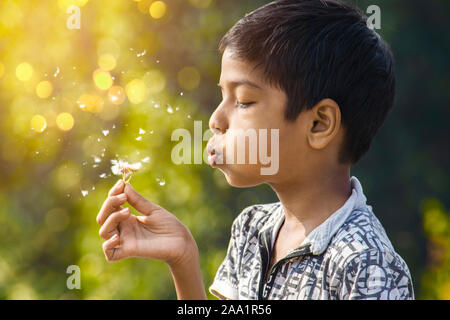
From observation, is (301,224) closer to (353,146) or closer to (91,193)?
(353,146)

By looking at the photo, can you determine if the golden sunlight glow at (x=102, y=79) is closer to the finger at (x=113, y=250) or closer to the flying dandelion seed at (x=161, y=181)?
the flying dandelion seed at (x=161, y=181)

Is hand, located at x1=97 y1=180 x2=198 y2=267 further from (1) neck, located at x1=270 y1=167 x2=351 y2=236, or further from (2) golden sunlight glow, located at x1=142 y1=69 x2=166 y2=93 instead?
(2) golden sunlight glow, located at x1=142 y1=69 x2=166 y2=93

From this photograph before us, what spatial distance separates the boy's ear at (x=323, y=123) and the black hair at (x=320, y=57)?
15 millimetres

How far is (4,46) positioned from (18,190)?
638 mm

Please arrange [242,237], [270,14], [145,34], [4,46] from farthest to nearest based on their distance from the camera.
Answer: [4,46]
[145,34]
[242,237]
[270,14]

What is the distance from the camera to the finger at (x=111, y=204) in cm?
101

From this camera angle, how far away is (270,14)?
39.4 inches

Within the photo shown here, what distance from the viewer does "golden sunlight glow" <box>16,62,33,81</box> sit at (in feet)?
7.55

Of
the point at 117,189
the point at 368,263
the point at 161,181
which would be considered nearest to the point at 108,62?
the point at 161,181

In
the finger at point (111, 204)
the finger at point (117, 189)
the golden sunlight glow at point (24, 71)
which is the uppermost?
the golden sunlight glow at point (24, 71)

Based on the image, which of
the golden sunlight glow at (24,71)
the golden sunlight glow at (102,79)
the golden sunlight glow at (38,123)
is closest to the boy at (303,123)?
the golden sunlight glow at (102,79)

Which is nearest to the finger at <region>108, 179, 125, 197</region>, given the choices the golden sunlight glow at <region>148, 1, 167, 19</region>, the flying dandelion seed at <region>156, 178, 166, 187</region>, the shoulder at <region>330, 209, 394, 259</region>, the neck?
the neck

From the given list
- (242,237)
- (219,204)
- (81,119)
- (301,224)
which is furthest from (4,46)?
(301,224)

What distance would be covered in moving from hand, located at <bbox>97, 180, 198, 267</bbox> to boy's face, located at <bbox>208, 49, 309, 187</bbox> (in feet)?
0.60
